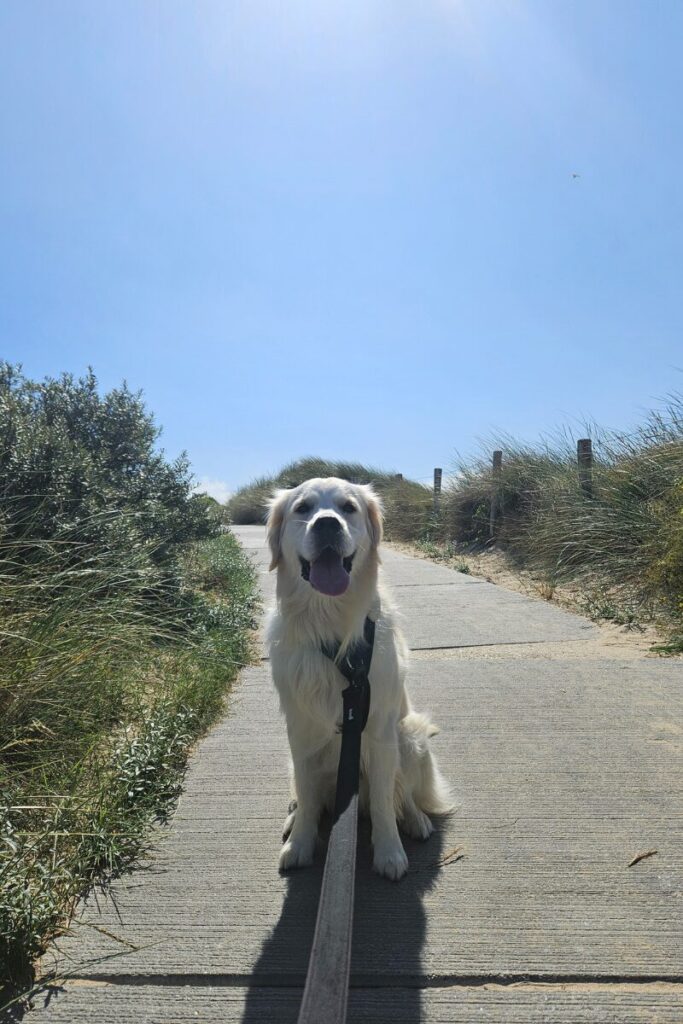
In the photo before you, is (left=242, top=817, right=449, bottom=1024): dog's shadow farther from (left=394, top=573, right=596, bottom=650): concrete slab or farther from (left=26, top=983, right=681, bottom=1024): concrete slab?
(left=394, top=573, right=596, bottom=650): concrete slab

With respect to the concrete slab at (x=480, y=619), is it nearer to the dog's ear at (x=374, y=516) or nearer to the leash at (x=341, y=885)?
the dog's ear at (x=374, y=516)

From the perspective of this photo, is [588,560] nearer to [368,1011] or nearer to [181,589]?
[181,589]

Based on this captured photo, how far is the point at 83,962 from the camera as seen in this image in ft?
5.92

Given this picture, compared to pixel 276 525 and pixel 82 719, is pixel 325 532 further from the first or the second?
pixel 82 719

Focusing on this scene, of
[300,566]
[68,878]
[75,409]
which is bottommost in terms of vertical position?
[68,878]

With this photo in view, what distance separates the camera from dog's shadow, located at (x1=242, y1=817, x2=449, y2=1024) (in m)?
1.66

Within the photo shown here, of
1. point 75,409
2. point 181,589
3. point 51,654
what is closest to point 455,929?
point 51,654

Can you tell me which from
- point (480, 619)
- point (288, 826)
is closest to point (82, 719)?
point (288, 826)

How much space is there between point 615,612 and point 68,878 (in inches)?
214

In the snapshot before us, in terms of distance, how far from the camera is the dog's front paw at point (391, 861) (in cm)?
221

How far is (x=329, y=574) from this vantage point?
2604 mm

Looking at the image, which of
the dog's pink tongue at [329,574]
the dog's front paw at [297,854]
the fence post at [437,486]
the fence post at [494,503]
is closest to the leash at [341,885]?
the dog's pink tongue at [329,574]

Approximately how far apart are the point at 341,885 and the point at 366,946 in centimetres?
66

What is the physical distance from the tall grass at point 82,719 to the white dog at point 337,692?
710 millimetres
